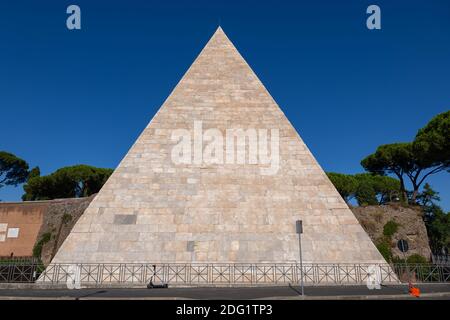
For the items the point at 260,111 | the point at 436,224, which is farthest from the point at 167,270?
the point at 436,224

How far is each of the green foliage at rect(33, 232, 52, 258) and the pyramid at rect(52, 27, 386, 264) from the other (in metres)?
13.8

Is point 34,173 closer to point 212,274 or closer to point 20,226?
point 20,226

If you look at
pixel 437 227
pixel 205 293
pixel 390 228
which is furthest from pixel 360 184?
pixel 205 293

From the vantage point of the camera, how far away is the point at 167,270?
1087 centimetres

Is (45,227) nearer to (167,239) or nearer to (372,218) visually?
(167,239)

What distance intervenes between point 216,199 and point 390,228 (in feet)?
43.1

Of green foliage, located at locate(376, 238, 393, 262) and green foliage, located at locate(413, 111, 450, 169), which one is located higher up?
green foliage, located at locate(413, 111, 450, 169)

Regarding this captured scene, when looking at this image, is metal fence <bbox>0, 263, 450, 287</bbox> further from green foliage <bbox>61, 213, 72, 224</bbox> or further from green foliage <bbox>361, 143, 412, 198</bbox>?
green foliage <bbox>361, 143, 412, 198</bbox>

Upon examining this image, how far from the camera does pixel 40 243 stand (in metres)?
23.2

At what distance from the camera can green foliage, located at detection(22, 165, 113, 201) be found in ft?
123

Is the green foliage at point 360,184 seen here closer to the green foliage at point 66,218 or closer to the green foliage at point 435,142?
the green foliage at point 435,142

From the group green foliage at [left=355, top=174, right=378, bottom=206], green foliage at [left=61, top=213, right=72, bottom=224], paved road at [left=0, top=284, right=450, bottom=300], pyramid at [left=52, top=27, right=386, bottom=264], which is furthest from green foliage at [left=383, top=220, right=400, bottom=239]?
green foliage at [left=61, top=213, right=72, bottom=224]

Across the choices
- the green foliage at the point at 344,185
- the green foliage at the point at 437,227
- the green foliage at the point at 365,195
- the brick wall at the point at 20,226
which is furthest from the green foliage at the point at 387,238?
the brick wall at the point at 20,226

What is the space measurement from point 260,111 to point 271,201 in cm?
421
